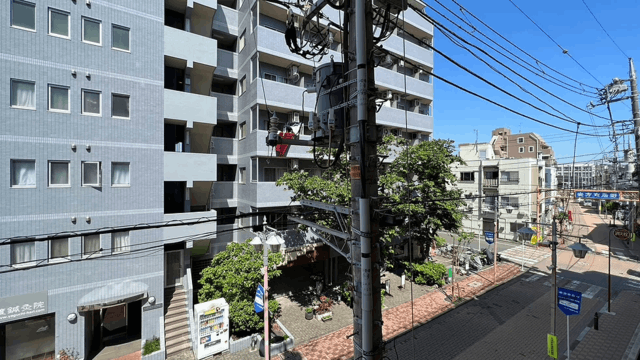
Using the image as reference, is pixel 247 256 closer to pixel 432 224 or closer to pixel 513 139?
pixel 432 224

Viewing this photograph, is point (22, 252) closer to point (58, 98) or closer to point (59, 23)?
point (58, 98)

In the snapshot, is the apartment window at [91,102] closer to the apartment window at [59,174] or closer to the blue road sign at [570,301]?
the apartment window at [59,174]

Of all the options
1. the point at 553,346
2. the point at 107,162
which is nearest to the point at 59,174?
the point at 107,162

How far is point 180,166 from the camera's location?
41.5ft

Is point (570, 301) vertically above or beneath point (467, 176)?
beneath

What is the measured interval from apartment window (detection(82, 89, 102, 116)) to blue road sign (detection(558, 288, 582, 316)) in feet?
63.0

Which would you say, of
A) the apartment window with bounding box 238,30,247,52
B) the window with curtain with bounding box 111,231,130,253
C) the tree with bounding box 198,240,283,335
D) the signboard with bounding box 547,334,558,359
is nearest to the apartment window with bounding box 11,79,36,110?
the window with curtain with bounding box 111,231,130,253

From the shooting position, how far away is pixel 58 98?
10352mm

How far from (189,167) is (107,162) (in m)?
3.07

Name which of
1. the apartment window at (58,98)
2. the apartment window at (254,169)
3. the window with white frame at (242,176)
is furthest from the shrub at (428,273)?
the apartment window at (58,98)

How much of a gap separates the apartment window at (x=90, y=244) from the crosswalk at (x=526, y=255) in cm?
2847

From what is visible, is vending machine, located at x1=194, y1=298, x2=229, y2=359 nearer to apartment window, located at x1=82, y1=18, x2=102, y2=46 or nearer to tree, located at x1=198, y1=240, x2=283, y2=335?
tree, located at x1=198, y1=240, x2=283, y2=335

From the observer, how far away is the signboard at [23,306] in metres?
9.24

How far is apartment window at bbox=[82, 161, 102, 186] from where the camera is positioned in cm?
1068
